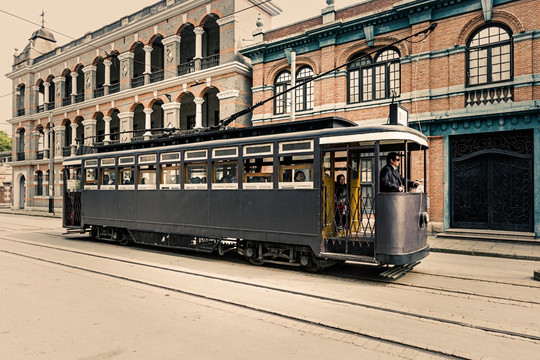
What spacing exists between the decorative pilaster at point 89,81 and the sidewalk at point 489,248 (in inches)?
1115

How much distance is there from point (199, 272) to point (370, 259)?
366 centimetres

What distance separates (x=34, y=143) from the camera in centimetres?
3491

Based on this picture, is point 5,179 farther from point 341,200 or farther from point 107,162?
point 341,200

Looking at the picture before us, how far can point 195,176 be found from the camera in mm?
9742

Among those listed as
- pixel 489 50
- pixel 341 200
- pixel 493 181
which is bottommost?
pixel 341 200

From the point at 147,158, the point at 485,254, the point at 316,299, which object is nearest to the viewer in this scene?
the point at 316,299

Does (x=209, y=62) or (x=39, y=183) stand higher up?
(x=209, y=62)

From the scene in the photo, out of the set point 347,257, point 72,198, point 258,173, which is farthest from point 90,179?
point 347,257

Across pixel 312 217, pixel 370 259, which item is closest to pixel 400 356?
pixel 370 259

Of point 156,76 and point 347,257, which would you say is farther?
point 156,76

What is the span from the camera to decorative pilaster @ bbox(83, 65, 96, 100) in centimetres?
2978

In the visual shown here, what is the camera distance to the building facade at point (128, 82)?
21.9m

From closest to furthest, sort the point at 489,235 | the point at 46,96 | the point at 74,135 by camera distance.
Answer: the point at 489,235
the point at 74,135
the point at 46,96

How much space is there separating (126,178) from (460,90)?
499 inches
